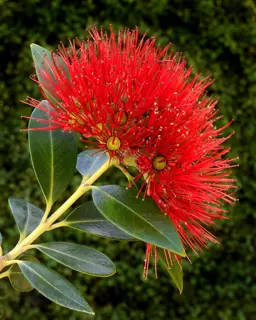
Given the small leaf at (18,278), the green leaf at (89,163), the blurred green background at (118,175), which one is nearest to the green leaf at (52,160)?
the green leaf at (89,163)

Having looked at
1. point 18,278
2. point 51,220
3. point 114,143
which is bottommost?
point 18,278

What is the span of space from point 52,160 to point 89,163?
0.07 m

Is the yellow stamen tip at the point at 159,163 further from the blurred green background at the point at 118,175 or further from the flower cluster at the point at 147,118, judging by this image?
the blurred green background at the point at 118,175

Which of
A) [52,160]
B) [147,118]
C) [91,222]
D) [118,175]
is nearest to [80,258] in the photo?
[91,222]

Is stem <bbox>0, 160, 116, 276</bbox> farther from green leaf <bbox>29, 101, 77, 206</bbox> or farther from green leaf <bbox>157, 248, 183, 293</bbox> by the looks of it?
green leaf <bbox>157, 248, 183, 293</bbox>

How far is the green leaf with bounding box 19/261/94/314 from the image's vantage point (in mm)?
753

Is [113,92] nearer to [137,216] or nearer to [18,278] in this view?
[137,216]

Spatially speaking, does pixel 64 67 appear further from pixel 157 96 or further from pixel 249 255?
pixel 249 255

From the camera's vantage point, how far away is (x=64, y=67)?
829 millimetres

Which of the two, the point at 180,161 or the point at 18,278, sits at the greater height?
the point at 180,161

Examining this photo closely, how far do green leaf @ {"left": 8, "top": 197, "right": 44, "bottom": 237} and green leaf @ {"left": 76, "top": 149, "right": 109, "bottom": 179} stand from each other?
0.11 metres

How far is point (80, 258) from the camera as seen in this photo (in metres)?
0.84

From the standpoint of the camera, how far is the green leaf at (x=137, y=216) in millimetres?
684

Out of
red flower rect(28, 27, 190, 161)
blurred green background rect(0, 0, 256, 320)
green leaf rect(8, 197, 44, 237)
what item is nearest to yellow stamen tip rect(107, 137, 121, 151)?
red flower rect(28, 27, 190, 161)
